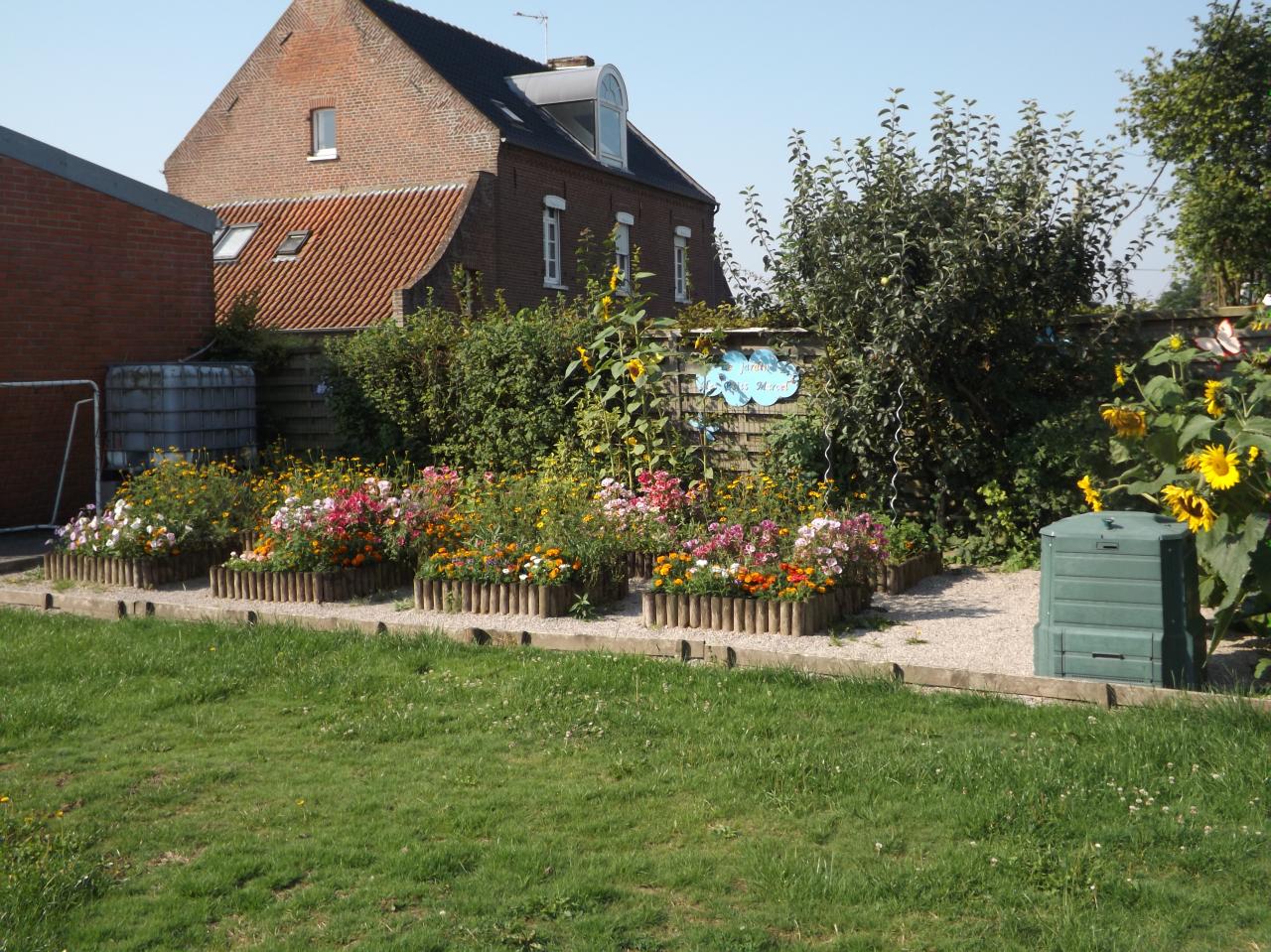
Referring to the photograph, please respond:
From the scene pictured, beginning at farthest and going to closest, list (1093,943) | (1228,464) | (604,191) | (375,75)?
(604,191), (375,75), (1228,464), (1093,943)

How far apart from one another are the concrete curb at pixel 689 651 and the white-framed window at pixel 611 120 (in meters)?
23.1

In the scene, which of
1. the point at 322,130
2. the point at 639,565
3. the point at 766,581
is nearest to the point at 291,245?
the point at 322,130

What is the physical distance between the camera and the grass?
4.24 meters

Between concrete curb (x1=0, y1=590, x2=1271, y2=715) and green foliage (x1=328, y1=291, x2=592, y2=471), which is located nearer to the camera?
concrete curb (x1=0, y1=590, x2=1271, y2=715)

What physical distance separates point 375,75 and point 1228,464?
81.4 ft

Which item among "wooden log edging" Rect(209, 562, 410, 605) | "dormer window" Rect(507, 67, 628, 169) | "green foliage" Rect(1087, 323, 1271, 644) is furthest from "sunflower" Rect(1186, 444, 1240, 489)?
"dormer window" Rect(507, 67, 628, 169)

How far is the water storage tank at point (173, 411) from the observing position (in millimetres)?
14742

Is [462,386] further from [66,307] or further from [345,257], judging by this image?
[345,257]

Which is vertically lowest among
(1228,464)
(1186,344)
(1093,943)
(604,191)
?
(1093,943)

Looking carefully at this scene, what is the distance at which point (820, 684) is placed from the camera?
707 centimetres

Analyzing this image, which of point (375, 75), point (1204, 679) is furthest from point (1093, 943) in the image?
point (375, 75)

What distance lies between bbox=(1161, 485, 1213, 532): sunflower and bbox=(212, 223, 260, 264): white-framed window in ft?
78.9

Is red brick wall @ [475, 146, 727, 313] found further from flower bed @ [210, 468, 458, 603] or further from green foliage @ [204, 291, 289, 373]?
flower bed @ [210, 468, 458, 603]

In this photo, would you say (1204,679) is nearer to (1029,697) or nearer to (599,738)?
(1029,697)
